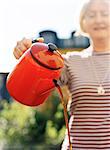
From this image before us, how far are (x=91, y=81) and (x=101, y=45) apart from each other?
0.09 metres

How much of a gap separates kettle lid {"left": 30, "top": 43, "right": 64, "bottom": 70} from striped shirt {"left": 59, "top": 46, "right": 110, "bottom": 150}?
0.04m

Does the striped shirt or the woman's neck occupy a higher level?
the woman's neck

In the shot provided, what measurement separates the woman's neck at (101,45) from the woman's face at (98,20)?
0.03ft

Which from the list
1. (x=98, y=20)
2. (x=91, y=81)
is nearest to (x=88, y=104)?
(x=91, y=81)

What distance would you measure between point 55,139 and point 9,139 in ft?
1.94

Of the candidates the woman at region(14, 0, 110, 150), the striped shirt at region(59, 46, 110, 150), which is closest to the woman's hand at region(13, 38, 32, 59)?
the woman at region(14, 0, 110, 150)

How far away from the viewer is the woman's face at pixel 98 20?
3.31ft

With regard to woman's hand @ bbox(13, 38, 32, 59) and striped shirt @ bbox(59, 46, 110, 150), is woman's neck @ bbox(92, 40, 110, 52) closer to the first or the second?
striped shirt @ bbox(59, 46, 110, 150)

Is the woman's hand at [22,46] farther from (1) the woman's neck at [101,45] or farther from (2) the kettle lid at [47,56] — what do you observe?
(1) the woman's neck at [101,45]

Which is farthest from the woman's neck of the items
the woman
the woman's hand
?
the woman's hand

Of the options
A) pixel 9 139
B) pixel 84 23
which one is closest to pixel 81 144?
pixel 84 23

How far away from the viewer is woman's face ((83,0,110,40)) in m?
1.01

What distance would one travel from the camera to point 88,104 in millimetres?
973

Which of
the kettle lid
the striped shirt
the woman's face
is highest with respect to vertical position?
the woman's face
